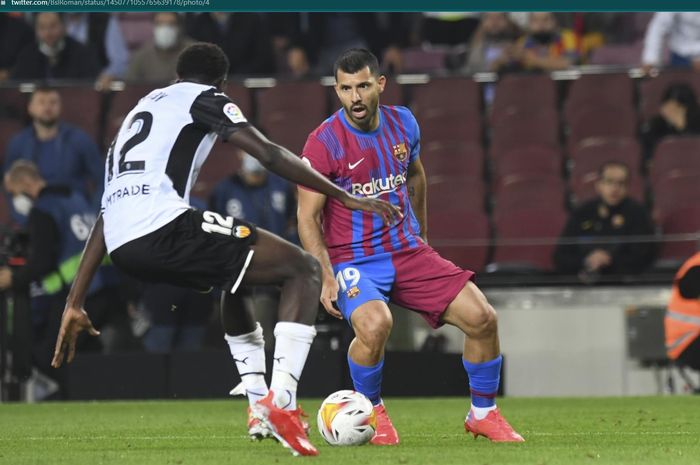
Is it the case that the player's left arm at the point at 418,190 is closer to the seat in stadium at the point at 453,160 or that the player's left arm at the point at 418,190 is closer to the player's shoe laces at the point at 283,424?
the player's shoe laces at the point at 283,424

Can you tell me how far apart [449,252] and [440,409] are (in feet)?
8.41

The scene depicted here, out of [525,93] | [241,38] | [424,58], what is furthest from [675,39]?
[241,38]

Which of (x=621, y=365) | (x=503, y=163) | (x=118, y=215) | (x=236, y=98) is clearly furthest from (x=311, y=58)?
(x=118, y=215)

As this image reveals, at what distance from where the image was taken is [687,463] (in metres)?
5.88

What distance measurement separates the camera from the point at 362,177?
729 cm

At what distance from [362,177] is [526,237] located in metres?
6.45

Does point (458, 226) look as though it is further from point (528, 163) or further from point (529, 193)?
point (528, 163)

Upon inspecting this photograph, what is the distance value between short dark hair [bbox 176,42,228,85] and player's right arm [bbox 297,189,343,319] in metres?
0.80

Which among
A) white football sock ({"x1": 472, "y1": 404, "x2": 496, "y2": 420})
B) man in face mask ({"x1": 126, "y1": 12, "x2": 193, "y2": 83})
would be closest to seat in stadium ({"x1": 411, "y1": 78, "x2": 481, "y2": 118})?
man in face mask ({"x1": 126, "y1": 12, "x2": 193, "y2": 83})

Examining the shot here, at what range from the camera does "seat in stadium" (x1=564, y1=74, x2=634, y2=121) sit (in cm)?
1535

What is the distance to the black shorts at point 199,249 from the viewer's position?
20.8 ft

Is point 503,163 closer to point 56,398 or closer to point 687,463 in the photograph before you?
point 56,398

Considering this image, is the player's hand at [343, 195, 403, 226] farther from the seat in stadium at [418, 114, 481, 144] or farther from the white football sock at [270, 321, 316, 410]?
the seat in stadium at [418, 114, 481, 144]

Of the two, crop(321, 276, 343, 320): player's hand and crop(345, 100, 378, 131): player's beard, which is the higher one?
crop(345, 100, 378, 131): player's beard
